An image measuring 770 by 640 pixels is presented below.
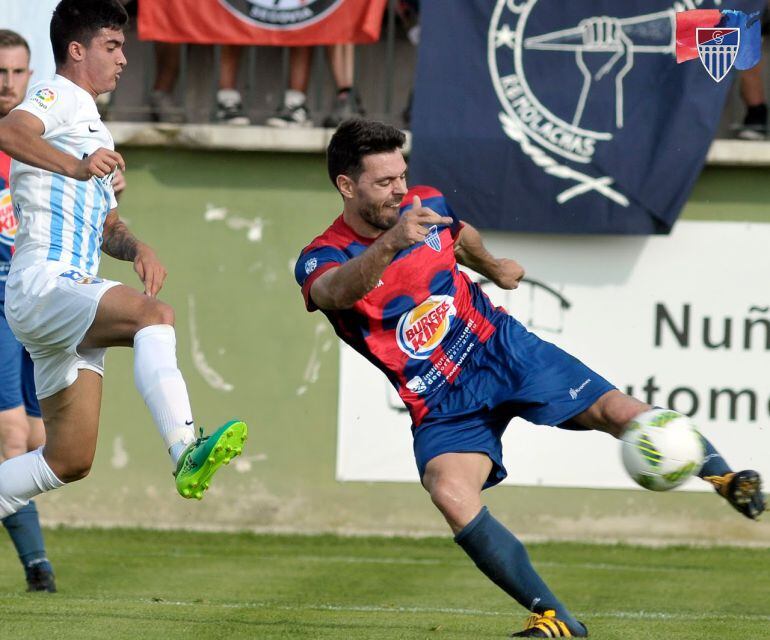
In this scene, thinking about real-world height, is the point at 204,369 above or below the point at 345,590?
above

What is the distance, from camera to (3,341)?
7422 mm

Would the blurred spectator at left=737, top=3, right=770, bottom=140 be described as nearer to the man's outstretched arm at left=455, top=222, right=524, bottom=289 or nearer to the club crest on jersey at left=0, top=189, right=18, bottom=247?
the man's outstretched arm at left=455, top=222, right=524, bottom=289

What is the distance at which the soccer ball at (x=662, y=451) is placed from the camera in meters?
5.15

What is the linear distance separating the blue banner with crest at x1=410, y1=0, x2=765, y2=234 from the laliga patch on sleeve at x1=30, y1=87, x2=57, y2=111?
465 centimetres

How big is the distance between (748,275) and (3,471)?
607 centimetres

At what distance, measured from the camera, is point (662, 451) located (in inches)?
203

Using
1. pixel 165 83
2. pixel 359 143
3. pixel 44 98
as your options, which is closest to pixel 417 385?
pixel 359 143

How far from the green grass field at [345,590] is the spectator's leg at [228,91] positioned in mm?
3117

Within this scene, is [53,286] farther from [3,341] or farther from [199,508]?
[199,508]

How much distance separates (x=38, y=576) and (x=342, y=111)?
4.67m

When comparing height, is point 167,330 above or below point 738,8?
below

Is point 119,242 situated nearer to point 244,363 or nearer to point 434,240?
point 434,240

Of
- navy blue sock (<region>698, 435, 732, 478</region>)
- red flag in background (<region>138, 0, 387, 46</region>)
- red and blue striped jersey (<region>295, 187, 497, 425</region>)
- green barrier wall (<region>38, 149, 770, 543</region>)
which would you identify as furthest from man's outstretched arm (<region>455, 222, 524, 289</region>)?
red flag in background (<region>138, 0, 387, 46</region>)

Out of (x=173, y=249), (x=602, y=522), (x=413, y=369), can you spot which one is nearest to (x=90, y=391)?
(x=413, y=369)
